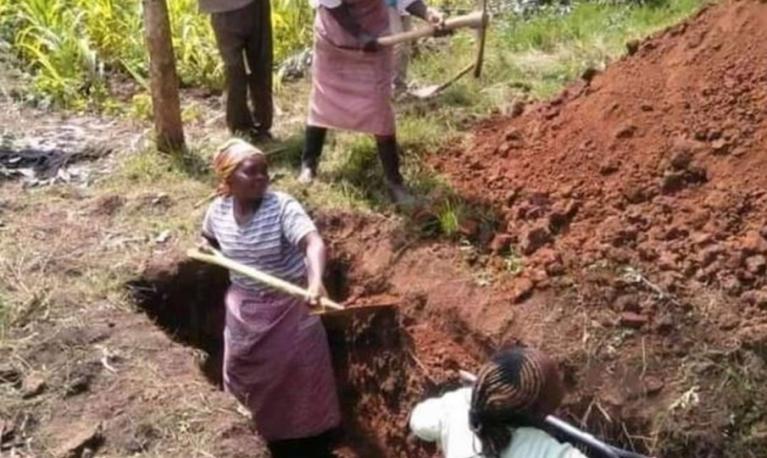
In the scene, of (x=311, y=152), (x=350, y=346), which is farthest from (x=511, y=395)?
(x=311, y=152)

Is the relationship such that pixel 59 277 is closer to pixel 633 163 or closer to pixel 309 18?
pixel 633 163

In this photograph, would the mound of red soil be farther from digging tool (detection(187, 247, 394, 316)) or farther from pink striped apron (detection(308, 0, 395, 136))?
digging tool (detection(187, 247, 394, 316))

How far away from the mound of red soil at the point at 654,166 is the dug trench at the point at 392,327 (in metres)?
0.25

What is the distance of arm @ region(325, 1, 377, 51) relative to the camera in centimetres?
577

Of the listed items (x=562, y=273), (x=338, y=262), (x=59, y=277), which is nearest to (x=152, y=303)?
(x=59, y=277)

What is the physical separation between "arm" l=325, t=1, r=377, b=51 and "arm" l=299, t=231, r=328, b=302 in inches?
43.3

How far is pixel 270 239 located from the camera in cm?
511

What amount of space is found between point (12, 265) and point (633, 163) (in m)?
2.44

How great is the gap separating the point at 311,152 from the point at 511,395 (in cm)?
311

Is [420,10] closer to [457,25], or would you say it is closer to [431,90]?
[457,25]

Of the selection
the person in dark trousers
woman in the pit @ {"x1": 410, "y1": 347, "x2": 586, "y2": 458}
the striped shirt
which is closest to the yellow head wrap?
the striped shirt

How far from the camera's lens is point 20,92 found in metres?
7.70

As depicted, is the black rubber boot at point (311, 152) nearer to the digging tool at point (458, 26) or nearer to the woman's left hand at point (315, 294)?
the digging tool at point (458, 26)

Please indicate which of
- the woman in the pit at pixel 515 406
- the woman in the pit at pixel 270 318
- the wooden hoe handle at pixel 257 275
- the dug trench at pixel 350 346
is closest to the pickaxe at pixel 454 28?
the woman in the pit at pixel 270 318
